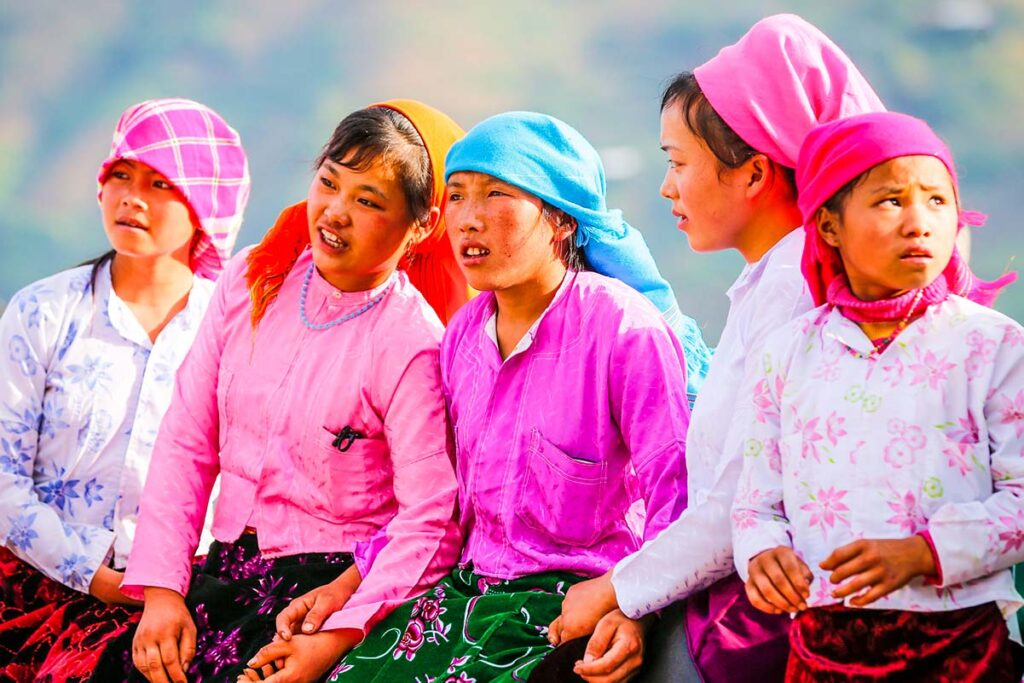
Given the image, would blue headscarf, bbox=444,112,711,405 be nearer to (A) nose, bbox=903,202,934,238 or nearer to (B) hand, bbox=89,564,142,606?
(A) nose, bbox=903,202,934,238

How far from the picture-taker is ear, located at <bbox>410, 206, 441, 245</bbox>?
9.30 feet

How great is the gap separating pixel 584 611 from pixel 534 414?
1.51 feet

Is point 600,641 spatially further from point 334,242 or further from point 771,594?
point 334,242

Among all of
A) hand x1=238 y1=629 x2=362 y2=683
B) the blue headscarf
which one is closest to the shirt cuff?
the blue headscarf

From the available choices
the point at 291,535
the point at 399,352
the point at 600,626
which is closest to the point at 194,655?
the point at 291,535

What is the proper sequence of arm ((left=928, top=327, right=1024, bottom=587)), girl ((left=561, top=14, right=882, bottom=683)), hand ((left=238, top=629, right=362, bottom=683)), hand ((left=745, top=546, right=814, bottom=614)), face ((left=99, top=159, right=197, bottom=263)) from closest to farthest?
arm ((left=928, top=327, right=1024, bottom=587)), hand ((left=745, top=546, right=814, bottom=614)), girl ((left=561, top=14, right=882, bottom=683)), hand ((left=238, top=629, right=362, bottom=683)), face ((left=99, top=159, right=197, bottom=263))

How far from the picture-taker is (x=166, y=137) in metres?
3.35

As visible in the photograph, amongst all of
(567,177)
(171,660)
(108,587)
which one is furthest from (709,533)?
(108,587)

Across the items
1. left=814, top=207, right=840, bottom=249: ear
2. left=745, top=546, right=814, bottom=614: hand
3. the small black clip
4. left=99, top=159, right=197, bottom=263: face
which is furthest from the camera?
left=99, top=159, right=197, bottom=263: face

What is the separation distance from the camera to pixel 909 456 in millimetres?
1733

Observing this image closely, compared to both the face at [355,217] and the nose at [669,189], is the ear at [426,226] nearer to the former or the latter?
the face at [355,217]

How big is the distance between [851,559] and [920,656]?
173mm

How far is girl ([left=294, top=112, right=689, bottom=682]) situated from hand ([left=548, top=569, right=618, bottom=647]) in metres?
0.05

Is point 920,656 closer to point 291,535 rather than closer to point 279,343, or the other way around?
point 291,535
